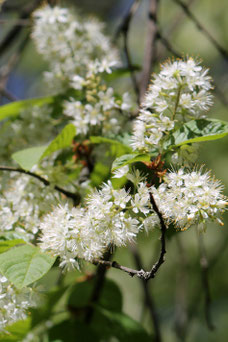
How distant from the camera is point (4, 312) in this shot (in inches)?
67.4

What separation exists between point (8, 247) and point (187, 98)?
94 centimetres

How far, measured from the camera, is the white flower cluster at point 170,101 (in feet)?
5.75

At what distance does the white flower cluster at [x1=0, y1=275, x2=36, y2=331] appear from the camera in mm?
1677

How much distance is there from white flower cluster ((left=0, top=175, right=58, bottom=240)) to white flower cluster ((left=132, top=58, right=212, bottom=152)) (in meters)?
0.54

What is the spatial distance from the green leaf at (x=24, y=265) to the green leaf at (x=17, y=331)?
56cm

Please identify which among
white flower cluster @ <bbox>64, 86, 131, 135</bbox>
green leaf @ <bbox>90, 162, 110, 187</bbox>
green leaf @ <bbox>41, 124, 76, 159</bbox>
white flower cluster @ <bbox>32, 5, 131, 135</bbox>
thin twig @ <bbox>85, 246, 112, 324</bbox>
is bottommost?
thin twig @ <bbox>85, 246, 112, 324</bbox>

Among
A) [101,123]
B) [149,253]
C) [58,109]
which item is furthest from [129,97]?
[149,253]

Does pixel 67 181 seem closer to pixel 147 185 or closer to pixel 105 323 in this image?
pixel 147 185

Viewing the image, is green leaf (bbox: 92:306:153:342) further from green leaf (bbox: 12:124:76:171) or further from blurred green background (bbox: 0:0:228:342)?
blurred green background (bbox: 0:0:228:342)

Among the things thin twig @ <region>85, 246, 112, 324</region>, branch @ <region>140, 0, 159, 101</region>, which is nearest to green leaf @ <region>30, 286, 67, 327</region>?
thin twig @ <region>85, 246, 112, 324</region>

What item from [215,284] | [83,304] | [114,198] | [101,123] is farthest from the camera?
[215,284]

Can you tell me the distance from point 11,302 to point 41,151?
2.23 feet

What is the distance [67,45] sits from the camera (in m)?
2.76

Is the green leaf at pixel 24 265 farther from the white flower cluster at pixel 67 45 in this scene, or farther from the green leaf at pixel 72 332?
the white flower cluster at pixel 67 45
